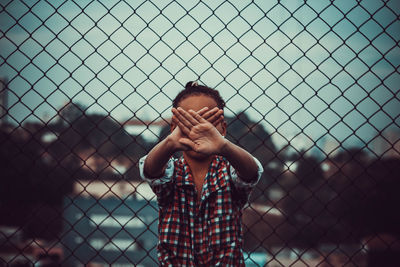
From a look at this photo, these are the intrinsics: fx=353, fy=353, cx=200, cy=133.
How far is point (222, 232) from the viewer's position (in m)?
1.31

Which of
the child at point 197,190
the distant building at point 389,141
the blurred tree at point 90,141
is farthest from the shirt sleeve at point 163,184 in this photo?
the distant building at point 389,141

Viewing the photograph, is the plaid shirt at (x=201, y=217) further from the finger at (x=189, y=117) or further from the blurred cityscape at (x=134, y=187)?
the blurred cityscape at (x=134, y=187)

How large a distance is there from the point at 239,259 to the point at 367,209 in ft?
38.0

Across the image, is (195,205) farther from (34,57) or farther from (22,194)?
(22,194)

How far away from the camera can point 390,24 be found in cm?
180

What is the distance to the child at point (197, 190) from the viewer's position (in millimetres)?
1244

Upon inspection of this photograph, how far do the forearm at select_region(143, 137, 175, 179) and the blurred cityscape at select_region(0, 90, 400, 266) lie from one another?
529 millimetres

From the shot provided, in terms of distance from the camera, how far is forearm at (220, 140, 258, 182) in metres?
1.21

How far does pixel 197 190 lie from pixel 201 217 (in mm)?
103

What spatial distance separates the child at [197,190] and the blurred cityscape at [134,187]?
0.36 meters

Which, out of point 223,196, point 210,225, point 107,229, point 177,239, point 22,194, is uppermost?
point 223,196

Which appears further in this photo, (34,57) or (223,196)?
(34,57)

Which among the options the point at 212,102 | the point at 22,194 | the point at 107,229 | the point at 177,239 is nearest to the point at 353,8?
the point at 212,102

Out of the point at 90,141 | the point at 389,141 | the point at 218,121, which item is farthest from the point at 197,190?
the point at 90,141
